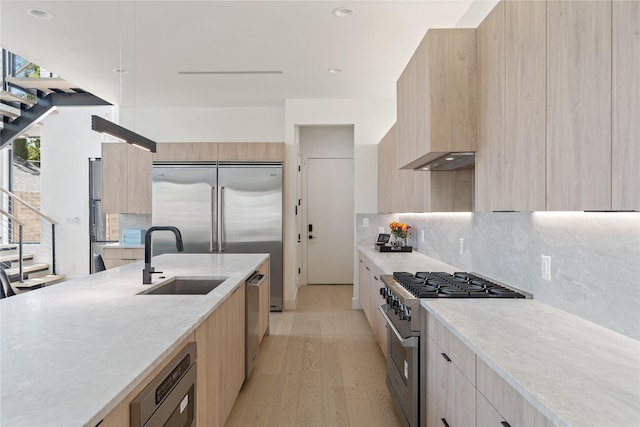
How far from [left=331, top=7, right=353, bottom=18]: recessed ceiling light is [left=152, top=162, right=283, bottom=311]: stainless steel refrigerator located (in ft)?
8.16

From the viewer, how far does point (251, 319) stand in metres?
3.05

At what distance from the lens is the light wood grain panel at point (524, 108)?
4.82ft

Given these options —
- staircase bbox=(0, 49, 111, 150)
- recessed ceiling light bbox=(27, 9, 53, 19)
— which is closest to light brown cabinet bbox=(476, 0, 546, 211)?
recessed ceiling light bbox=(27, 9, 53, 19)

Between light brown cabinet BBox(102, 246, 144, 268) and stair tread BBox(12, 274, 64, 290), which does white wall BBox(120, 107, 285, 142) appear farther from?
stair tread BBox(12, 274, 64, 290)

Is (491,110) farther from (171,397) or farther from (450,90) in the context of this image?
(171,397)

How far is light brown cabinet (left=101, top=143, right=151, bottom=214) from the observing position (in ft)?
18.3

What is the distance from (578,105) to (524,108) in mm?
353

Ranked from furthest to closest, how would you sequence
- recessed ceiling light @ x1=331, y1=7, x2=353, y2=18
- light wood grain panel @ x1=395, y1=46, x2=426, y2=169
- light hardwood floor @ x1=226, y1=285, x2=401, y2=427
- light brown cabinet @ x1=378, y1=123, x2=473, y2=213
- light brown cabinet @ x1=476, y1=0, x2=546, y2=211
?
recessed ceiling light @ x1=331, y1=7, x2=353, y2=18
light brown cabinet @ x1=378, y1=123, x2=473, y2=213
light hardwood floor @ x1=226, y1=285, x2=401, y2=427
light wood grain panel @ x1=395, y1=46, x2=426, y2=169
light brown cabinet @ x1=476, y1=0, x2=546, y2=211

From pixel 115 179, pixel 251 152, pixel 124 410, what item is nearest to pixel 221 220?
pixel 251 152

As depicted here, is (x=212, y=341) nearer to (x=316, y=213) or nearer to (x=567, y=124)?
(x=567, y=124)

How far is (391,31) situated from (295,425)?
3237mm

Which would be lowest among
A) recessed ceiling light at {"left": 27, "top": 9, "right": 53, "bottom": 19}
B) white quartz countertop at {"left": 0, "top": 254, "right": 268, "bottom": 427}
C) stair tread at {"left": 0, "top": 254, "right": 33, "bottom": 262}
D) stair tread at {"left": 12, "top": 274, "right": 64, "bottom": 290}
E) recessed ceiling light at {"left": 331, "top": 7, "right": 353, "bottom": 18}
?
stair tread at {"left": 12, "top": 274, "right": 64, "bottom": 290}

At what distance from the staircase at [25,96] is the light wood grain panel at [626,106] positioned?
6226 millimetres

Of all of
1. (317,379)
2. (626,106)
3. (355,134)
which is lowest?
(317,379)
